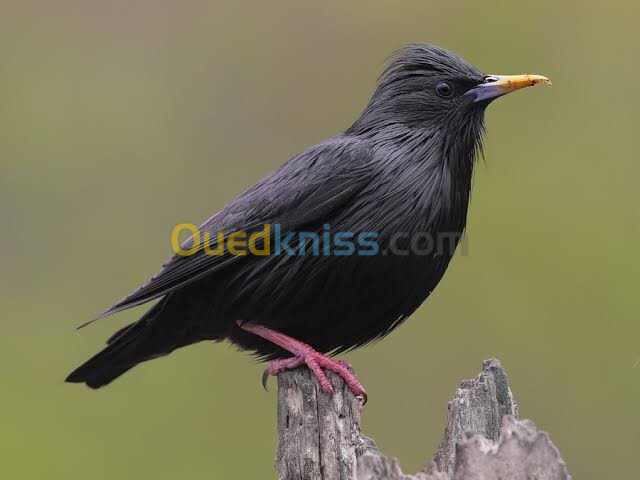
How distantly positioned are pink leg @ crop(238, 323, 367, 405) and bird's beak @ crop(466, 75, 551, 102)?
4.57 feet

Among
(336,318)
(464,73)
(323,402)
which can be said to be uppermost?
(464,73)

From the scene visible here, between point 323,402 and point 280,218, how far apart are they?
0.86 meters

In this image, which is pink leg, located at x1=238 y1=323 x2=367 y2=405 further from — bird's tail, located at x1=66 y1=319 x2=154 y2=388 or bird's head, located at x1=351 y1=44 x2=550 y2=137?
bird's head, located at x1=351 y1=44 x2=550 y2=137

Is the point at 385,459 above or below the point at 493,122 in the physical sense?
below

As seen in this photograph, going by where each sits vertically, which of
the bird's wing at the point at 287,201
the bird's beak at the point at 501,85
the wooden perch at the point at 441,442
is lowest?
the wooden perch at the point at 441,442

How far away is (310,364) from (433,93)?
1.42m

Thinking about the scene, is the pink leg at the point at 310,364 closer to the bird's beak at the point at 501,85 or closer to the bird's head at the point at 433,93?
the bird's head at the point at 433,93

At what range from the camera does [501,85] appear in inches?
205

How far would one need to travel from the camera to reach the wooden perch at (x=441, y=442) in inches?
134

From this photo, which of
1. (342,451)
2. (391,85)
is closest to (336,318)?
(342,451)

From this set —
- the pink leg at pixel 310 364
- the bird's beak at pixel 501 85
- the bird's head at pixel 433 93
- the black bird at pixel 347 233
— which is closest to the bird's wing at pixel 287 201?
the black bird at pixel 347 233

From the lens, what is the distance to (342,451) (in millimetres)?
4355

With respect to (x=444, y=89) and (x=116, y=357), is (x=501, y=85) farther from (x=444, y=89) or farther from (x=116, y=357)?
(x=116, y=357)

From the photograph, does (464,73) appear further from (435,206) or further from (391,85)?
(435,206)
